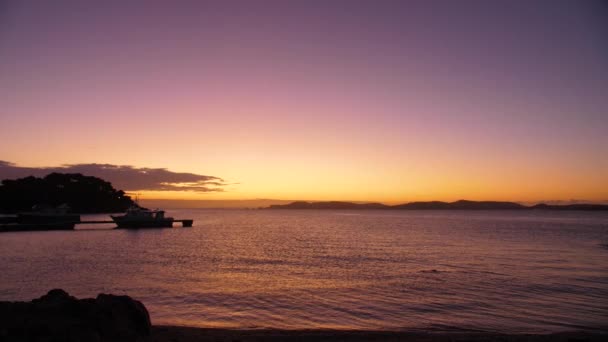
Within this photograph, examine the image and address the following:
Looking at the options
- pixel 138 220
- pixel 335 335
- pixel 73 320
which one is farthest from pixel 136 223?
pixel 73 320

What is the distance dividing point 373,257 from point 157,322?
84.4 feet

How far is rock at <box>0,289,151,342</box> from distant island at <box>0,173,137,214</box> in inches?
5046

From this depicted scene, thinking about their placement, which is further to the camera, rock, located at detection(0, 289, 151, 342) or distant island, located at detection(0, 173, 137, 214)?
distant island, located at detection(0, 173, 137, 214)

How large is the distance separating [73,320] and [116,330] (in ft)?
3.33

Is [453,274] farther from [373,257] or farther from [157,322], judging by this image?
[157,322]

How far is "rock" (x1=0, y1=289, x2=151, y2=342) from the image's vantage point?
333 inches

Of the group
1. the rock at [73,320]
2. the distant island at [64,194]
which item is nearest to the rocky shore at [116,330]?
the rock at [73,320]

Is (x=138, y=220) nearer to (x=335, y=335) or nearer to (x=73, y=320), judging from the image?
(x=335, y=335)

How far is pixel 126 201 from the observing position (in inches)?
7751

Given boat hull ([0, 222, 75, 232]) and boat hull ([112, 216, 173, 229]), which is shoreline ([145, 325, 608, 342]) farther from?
boat hull ([112, 216, 173, 229])

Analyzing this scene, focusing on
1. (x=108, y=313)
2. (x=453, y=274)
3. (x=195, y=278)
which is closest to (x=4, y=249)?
(x=195, y=278)

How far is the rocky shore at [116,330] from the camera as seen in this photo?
8547 millimetres

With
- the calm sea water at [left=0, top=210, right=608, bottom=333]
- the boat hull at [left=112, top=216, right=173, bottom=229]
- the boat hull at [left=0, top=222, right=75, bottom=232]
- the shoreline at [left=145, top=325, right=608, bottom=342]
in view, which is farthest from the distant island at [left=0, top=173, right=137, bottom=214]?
the shoreline at [left=145, top=325, right=608, bottom=342]

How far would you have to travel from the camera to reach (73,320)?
366 inches
